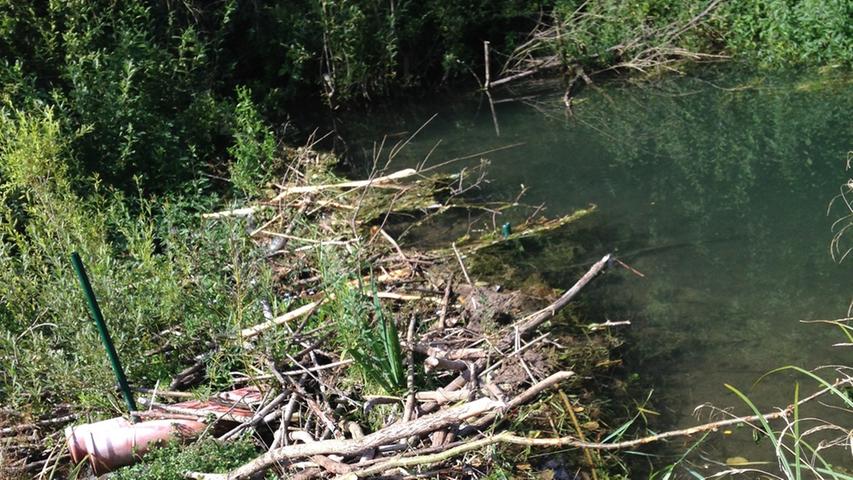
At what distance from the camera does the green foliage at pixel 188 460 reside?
12.8 feet

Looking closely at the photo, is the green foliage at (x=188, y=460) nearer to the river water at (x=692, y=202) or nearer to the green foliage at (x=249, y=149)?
the river water at (x=692, y=202)

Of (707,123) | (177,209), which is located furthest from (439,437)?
(707,123)

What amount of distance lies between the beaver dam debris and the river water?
1.93 feet

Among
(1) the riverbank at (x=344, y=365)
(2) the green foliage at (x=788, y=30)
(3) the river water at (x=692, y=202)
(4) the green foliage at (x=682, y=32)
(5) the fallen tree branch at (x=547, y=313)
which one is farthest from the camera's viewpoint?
(4) the green foliage at (x=682, y=32)

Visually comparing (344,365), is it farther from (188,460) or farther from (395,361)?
(188,460)

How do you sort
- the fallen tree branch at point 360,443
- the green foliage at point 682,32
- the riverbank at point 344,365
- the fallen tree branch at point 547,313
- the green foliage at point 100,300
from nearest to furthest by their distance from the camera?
the fallen tree branch at point 360,443, the riverbank at point 344,365, the green foliage at point 100,300, the fallen tree branch at point 547,313, the green foliage at point 682,32

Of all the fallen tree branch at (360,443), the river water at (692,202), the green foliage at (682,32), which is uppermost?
the fallen tree branch at (360,443)

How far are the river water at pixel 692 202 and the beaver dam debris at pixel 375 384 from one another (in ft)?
1.93

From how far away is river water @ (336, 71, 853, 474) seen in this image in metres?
5.34

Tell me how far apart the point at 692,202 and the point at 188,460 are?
514 centimetres

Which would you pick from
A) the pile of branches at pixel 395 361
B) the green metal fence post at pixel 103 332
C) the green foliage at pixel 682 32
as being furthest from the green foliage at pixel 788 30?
the green metal fence post at pixel 103 332

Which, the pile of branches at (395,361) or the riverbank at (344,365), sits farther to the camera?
the riverbank at (344,365)

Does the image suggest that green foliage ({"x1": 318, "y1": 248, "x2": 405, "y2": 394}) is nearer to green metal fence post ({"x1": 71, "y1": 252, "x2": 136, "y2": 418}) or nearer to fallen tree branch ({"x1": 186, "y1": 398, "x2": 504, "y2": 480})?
fallen tree branch ({"x1": 186, "y1": 398, "x2": 504, "y2": 480})

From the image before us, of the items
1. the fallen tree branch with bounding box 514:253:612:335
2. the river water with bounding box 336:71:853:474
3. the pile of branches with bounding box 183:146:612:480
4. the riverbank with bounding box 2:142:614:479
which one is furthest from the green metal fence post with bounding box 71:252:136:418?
the river water with bounding box 336:71:853:474
